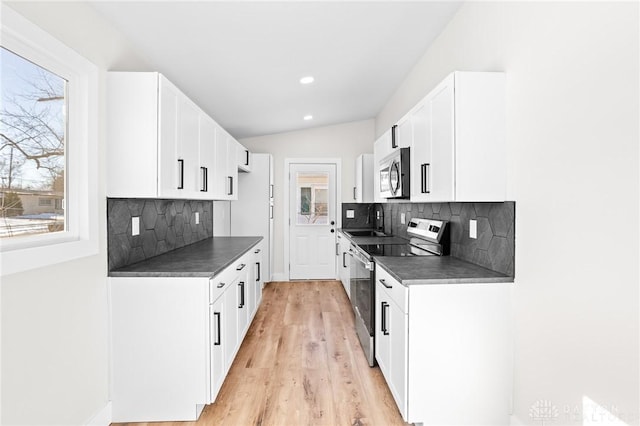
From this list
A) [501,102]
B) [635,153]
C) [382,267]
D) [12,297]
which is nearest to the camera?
[635,153]

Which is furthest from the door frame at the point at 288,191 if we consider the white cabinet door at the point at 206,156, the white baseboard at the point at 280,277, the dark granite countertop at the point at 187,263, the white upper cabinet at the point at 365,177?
the white cabinet door at the point at 206,156

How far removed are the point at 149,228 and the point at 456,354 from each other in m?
2.24

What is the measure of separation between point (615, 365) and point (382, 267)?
1.29 meters

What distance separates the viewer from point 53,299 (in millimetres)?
1646

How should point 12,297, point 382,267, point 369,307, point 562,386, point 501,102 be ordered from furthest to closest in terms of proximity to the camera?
1. point 369,307
2. point 382,267
3. point 501,102
4. point 562,386
5. point 12,297

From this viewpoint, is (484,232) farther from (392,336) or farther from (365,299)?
(365,299)

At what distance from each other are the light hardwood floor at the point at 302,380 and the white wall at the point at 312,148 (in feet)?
6.68

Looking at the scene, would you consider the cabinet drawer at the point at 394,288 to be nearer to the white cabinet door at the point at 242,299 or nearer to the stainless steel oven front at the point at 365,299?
the stainless steel oven front at the point at 365,299

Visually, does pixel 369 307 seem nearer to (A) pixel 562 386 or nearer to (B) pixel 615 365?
(A) pixel 562 386

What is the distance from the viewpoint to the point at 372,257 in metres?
2.64

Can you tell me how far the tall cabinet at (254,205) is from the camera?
17.8ft

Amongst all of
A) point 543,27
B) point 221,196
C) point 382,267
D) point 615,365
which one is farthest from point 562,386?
point 221,196

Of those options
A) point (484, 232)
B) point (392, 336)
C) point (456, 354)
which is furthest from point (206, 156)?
point (456, 354)

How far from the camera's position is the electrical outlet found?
7.82 feet
